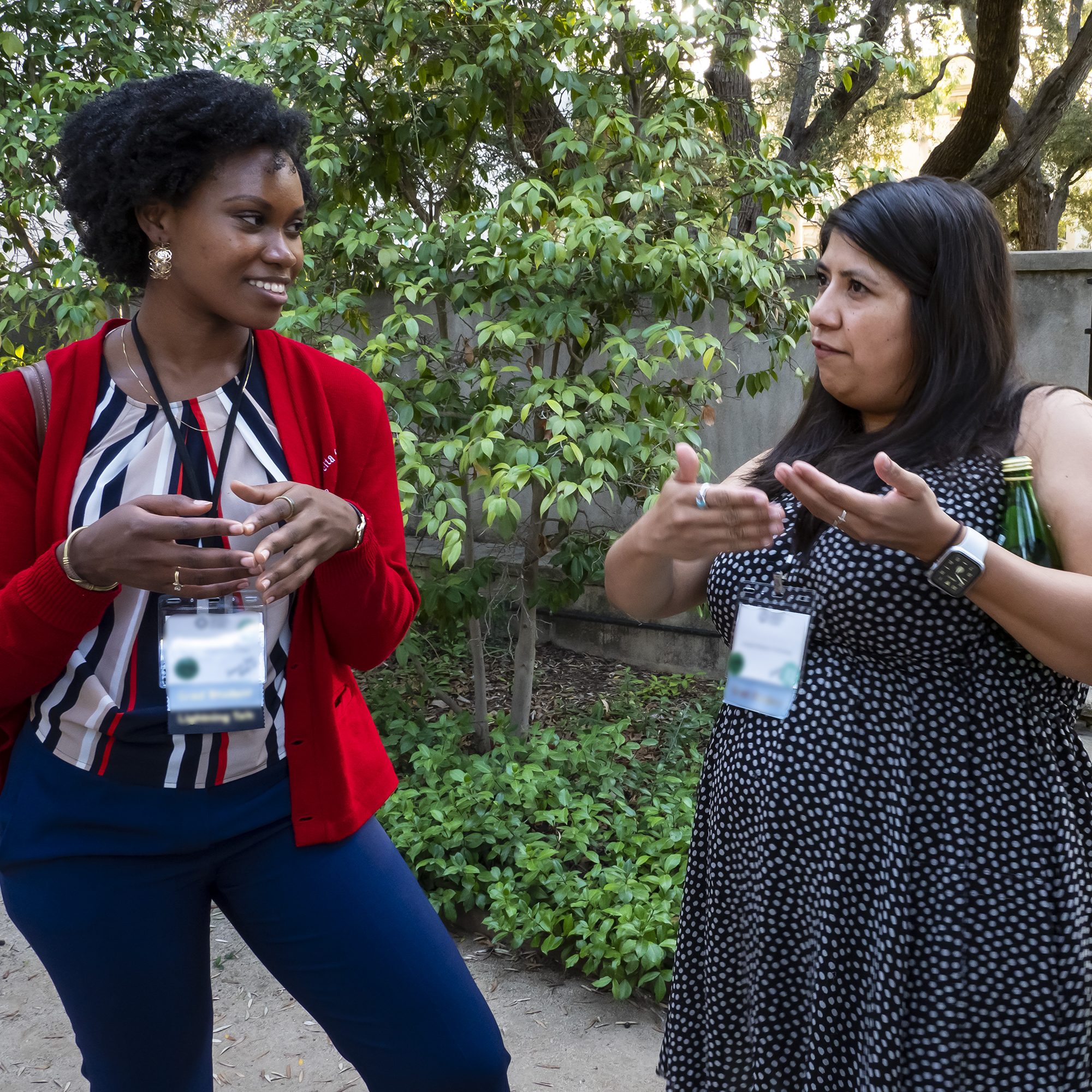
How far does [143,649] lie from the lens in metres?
1.53

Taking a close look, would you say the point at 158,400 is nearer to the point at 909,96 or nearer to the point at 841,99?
the point at 841,99

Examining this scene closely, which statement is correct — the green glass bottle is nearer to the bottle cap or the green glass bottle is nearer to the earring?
the bottle cap

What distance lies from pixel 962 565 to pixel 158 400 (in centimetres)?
117

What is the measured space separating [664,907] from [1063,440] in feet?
6.87

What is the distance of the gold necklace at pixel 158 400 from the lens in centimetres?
161

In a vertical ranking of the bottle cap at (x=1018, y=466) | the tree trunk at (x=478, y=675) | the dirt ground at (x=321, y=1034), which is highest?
the bottle cap at (x=1018, y=466)

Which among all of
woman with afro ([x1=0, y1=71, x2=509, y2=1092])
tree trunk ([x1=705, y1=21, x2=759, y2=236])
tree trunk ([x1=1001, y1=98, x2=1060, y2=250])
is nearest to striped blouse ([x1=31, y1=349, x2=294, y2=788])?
woman with afro ([x1=0, y1=71, x2=509, y2=1092])

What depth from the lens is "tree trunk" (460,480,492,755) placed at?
4.38 metres

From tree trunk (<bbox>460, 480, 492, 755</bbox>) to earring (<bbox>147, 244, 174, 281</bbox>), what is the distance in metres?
2.65

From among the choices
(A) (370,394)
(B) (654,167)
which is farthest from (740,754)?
(B) (654,167)

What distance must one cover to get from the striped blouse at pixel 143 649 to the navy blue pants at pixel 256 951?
7 cm

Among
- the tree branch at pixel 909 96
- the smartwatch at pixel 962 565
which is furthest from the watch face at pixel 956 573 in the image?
the tree branch at pixel 909 96

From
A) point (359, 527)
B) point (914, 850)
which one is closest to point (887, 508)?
point (914, 850)

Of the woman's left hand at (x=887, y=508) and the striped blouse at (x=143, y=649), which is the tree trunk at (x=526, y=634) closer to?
the striped blouse at (x=143, y=649)
